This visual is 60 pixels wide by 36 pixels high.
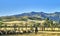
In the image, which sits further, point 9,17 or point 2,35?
point 9,17

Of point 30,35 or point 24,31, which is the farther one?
point 24,31

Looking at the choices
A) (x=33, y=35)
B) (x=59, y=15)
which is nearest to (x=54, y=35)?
(x=33, y=35)

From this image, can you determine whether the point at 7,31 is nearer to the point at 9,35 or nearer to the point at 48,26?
the point at 9,35

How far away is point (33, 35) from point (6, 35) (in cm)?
675

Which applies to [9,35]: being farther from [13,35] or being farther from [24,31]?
[24,31]

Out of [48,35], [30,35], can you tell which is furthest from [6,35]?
[48,35]

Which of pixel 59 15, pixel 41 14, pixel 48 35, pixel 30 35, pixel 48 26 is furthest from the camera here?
pixel 41 14

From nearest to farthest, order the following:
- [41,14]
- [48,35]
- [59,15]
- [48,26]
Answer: [48,35], [48,26], [59,15], [41,14]

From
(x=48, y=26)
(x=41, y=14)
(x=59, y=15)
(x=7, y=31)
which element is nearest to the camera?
(x=7, y=31)

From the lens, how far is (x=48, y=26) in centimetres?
8100

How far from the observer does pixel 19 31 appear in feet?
257

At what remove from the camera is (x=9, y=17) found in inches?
4675

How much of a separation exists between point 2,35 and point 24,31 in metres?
11.0

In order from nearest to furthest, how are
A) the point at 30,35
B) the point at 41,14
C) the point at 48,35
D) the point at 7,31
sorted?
the point at 48,35, the point at 30,35, the point at 7,31, the point at 41,14
